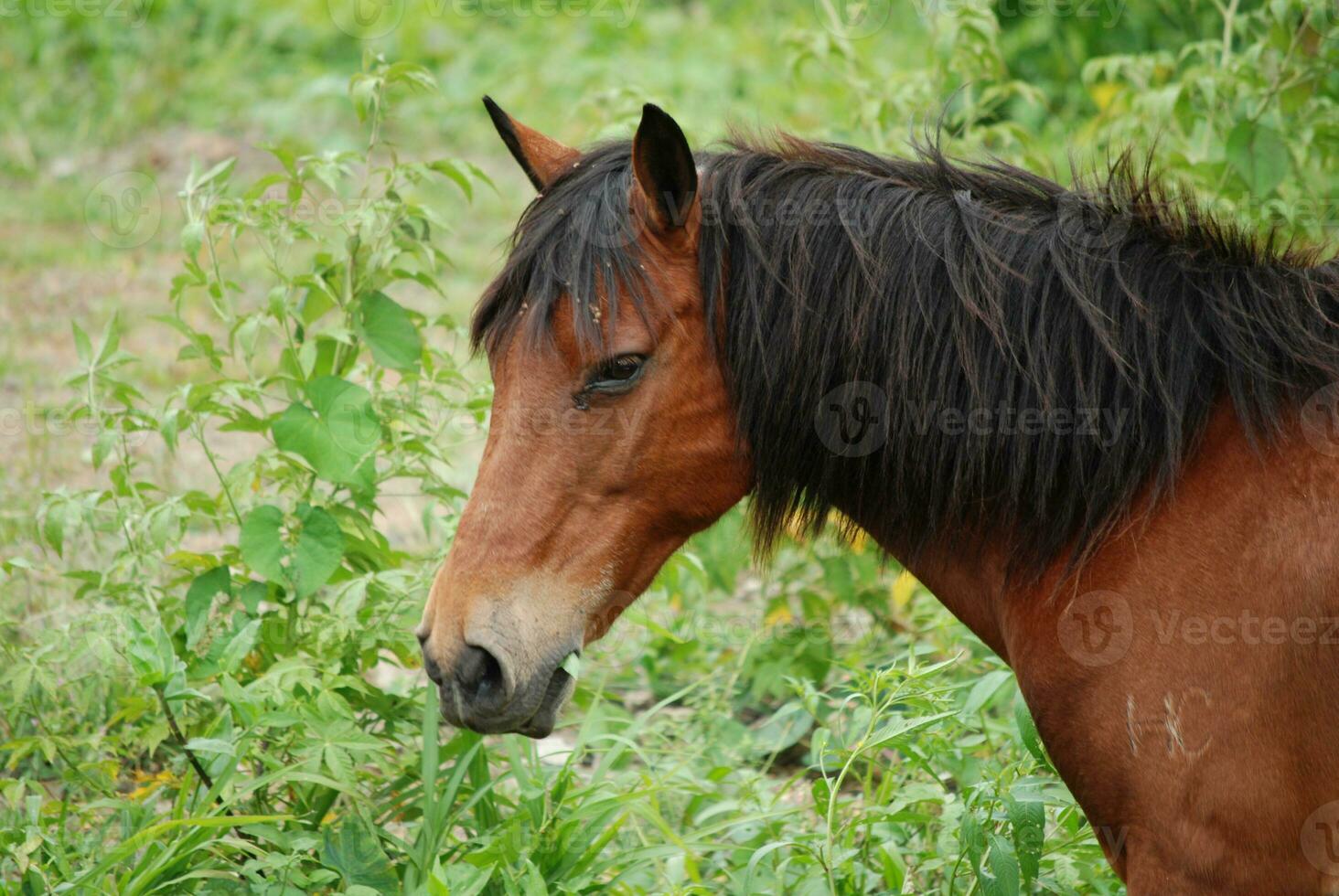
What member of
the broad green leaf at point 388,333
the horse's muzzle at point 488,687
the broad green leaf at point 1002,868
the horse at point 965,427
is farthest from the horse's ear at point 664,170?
the broad green leaf at point 1002,868

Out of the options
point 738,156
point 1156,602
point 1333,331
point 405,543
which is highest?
point 738,156

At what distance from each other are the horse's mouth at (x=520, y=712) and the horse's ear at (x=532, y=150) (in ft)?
3.61

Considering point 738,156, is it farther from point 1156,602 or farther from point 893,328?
point 1156,602

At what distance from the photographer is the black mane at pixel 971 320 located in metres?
2.28

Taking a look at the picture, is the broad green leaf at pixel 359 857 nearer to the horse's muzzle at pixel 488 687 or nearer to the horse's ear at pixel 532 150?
the horse's muzzle at pixel 488 687

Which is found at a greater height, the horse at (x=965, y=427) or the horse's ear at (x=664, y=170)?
the horse's ear at (x=664, y=170)

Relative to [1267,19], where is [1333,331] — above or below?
below

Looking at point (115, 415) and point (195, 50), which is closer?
point (115, 415)

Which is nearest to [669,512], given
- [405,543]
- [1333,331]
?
[1333,331]

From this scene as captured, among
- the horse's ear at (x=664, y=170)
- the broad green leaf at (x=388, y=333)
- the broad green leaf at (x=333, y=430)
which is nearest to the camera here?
the horse's ear at (x=664, y=170)

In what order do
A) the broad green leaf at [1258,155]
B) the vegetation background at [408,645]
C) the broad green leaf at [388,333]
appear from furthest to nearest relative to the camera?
the broad green leaf at [1258,155], the broad green leaf at [388,333], the vegetation background at [408,645]

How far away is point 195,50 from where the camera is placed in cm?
997

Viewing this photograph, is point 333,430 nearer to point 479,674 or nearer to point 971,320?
point 479,674

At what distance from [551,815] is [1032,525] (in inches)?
52.9
